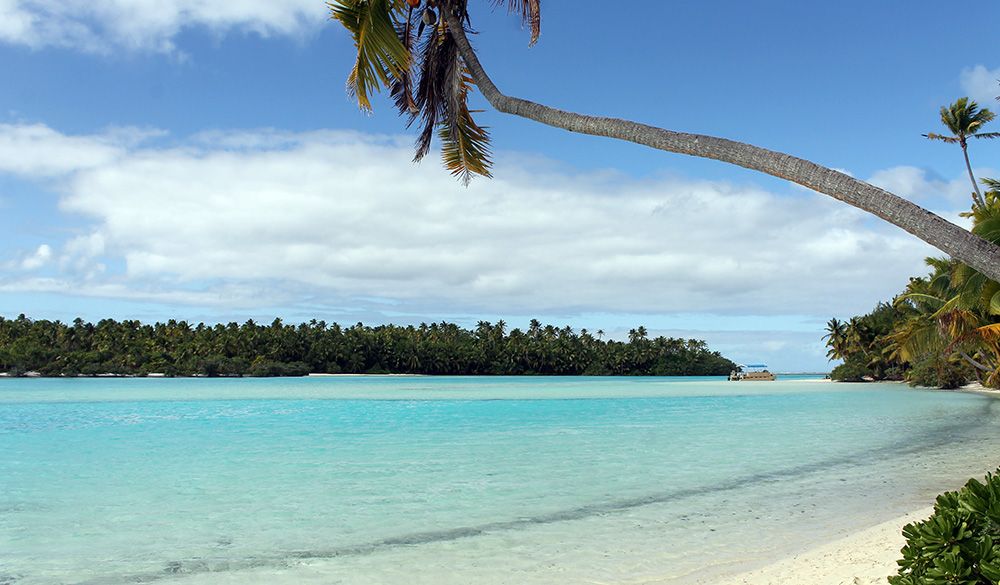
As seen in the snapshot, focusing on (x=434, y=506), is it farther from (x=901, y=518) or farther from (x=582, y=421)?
(x=582, y=421)

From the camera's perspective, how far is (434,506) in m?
9.94

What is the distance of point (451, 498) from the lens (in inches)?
414

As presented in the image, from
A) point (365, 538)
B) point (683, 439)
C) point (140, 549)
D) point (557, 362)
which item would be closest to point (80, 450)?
point (140, 549)

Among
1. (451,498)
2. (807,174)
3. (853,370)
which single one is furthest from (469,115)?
(853,370)

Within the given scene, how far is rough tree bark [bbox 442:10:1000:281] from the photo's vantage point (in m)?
3.93

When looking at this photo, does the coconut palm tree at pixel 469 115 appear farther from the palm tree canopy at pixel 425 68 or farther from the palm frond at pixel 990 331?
the palm frond at pixel 990 331

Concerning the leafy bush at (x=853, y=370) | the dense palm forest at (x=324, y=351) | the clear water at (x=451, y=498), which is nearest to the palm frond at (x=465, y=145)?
the clear water at (x=451, y=498)

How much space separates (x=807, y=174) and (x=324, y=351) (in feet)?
361

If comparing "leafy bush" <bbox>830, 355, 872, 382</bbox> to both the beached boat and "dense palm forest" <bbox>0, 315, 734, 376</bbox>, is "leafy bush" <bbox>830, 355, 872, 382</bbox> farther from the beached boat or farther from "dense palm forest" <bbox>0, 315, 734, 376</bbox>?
"dense palm forest" <bbox>0, 315, 734, 376</bbox>

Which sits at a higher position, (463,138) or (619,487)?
(463,138)

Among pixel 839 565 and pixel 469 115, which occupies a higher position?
pixel 469 115

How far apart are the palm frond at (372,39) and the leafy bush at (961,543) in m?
5.13

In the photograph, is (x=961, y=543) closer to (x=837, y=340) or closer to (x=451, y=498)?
(x=451, y=498)

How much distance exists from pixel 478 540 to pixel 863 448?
12047 mm
